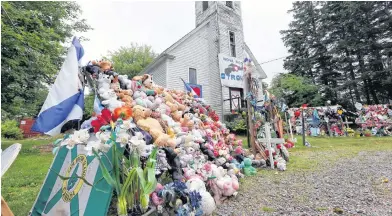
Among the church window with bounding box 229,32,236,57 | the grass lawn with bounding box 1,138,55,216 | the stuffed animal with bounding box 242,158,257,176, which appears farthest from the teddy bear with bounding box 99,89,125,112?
the church window with bounding box 229,32,236,57

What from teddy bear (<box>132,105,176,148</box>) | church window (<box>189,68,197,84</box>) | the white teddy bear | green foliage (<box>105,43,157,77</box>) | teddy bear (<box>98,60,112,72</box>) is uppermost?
green foliage (<box>105,43,157,77</box>)

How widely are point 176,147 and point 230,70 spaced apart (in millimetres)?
9331

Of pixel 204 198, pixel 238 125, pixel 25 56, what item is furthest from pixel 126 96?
pixel 238 125

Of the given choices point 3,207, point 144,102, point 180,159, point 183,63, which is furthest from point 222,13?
point 3,207

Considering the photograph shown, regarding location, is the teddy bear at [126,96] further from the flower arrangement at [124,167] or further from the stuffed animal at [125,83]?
the flower arrangement at [124,167]

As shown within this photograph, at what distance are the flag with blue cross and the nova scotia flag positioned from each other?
36 cm

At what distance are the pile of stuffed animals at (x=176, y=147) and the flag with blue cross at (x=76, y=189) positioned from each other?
366 millimetres

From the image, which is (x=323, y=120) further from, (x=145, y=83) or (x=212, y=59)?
(x=145, y=83)

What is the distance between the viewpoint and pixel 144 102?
3508 millimetres

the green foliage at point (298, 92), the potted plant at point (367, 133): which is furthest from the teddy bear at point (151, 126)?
the green foliage at point (298, 92)

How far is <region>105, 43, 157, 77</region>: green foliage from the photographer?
24570 mm

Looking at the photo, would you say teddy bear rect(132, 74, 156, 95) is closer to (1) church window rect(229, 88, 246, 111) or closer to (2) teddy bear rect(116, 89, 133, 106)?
(2) teddy bear rect(116, 89, 133, 106)

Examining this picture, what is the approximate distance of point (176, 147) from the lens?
2.92m

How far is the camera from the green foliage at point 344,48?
15445 millimetres
